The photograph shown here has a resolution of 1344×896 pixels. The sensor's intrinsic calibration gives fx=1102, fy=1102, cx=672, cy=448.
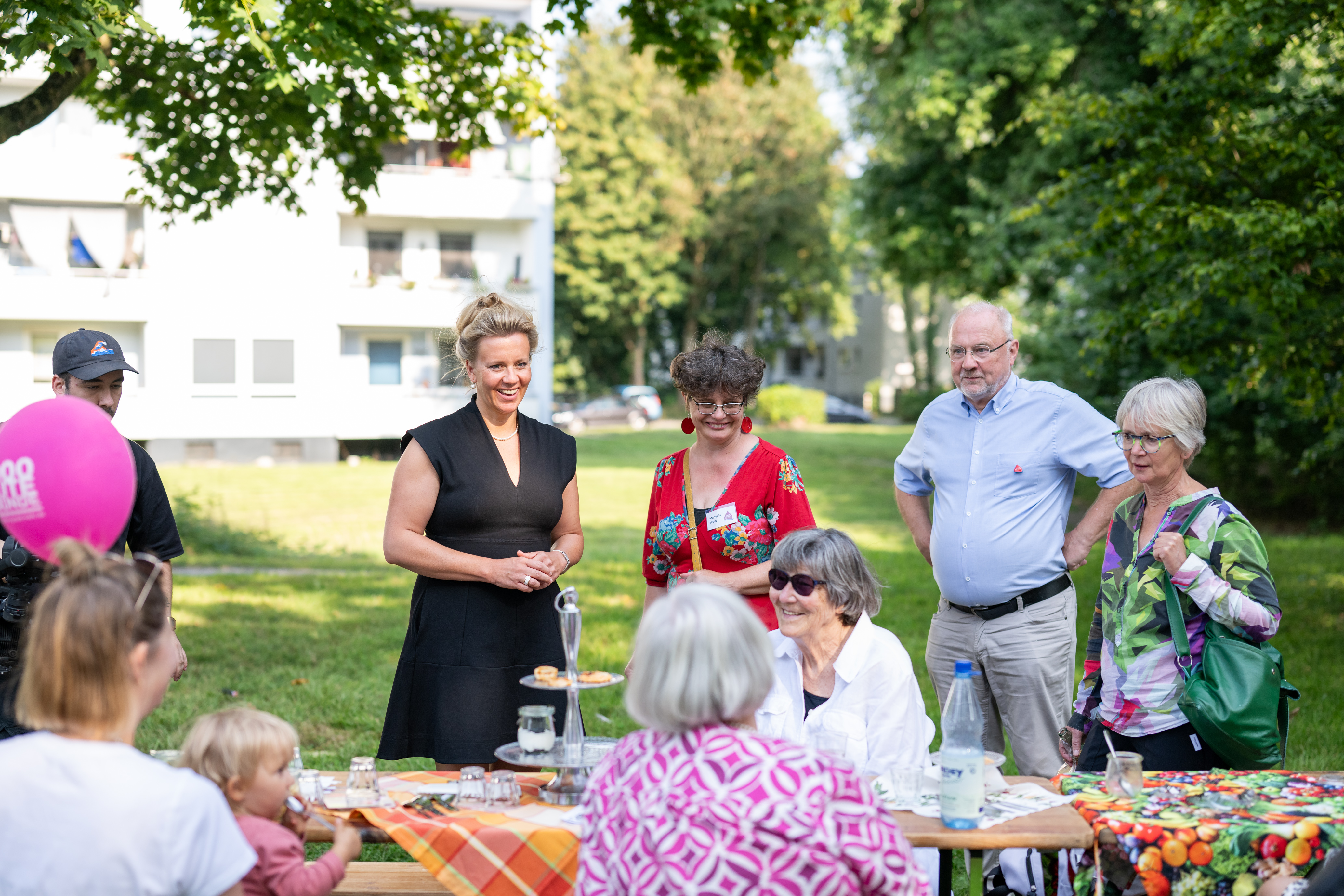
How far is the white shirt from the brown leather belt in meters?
1.01

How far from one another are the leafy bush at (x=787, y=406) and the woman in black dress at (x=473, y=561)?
114 ft

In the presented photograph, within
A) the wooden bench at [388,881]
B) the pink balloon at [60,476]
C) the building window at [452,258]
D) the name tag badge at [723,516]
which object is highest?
the building window at [452,258]

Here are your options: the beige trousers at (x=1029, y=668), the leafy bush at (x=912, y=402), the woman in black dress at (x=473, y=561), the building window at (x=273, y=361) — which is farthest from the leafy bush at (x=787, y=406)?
the woman in black dress at (x=473, y=561)

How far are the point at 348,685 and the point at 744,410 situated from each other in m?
4.68

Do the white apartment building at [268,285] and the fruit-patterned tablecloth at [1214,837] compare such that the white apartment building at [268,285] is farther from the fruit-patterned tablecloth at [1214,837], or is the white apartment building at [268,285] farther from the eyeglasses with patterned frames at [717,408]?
the fruit-patterned tablecloth at [1214,837]

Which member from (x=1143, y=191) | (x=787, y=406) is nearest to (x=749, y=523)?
(x=1143, y=191)

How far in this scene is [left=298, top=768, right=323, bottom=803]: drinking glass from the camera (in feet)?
10.1

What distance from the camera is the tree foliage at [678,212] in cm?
4147

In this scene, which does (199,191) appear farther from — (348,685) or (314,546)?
(314,546)

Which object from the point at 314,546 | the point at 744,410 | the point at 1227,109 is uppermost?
the point at 1227,109

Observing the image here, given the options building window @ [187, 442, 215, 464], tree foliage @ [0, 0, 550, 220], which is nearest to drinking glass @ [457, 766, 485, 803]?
tree foliage @ [0, 0, 550, 220]

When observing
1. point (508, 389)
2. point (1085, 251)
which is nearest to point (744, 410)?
point (508, 389)

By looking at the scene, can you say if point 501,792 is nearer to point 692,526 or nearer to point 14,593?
point 692,526

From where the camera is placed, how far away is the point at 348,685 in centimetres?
759
